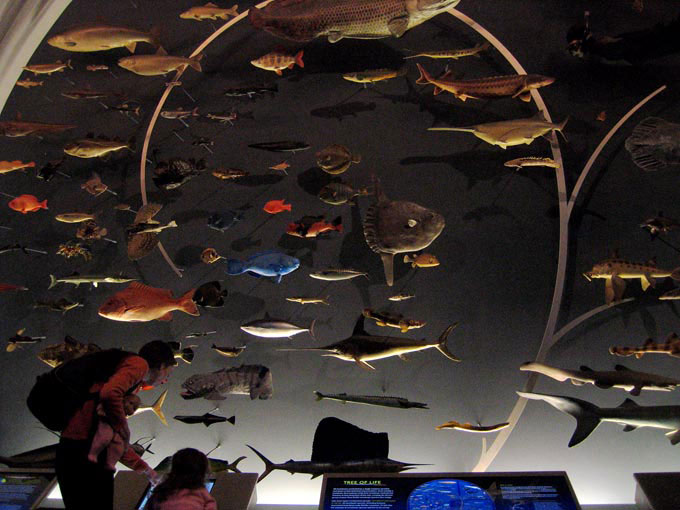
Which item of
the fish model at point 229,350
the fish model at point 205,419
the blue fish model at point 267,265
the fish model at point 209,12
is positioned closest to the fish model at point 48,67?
the fish model at point 209,12

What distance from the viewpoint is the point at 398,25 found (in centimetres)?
366

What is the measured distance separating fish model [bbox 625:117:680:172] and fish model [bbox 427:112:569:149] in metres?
0.52

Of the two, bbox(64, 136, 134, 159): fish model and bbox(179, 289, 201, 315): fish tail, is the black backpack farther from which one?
bbox(64, 136, 134, 159): fish model

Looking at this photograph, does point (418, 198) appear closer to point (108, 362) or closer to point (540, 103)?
point (540, 103)

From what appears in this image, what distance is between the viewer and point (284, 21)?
3.83 meters

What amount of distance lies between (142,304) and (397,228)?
186cm

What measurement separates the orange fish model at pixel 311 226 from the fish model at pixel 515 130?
118 cm

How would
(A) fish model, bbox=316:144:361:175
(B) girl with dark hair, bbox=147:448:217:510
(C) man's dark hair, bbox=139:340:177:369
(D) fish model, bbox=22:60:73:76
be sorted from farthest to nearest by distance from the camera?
(D) fish model, bbox=22:60:73:76
(A) fish model, bbox=316:144:361:175
(C) man's dark hair, bbox=139:340:177:369
(B) girl with dark hair, bbox=147:448:217:510

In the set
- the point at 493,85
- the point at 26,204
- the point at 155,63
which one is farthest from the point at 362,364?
the point at 26,204

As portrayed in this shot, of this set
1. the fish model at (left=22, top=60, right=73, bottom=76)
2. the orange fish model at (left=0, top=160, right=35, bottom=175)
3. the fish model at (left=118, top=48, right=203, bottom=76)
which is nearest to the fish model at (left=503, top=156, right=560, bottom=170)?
the fish model at (left=118, top=48, right=203, bottom=76)

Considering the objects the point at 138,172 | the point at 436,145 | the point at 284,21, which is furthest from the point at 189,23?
the point at 436,145

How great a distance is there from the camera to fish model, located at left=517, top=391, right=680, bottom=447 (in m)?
3.51

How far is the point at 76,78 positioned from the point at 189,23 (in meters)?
1.05

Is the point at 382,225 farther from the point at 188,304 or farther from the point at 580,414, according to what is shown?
the point at 580,414
